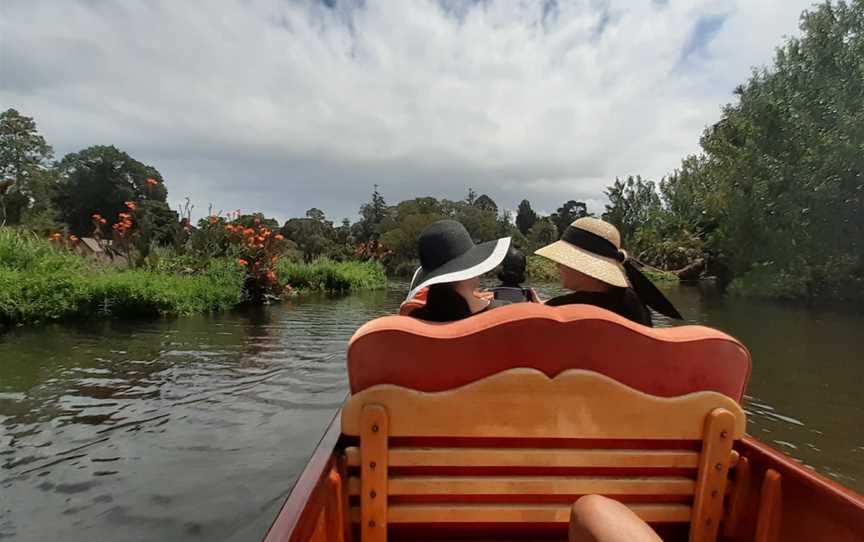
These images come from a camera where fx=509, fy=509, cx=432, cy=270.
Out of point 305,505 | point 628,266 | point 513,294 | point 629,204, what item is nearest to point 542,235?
point 629,204

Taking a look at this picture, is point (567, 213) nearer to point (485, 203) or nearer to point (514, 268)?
point (485, 203)

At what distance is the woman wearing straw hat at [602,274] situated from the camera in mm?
1955

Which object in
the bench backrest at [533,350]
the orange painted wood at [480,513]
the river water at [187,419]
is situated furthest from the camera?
the river water at [187,419]

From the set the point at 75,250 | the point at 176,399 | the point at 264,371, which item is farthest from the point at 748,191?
the point at 75,250

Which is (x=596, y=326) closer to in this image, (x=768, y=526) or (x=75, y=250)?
(x=768, y=526)

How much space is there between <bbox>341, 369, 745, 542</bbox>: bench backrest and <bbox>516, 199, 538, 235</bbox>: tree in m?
67.2

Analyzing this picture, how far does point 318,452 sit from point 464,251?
2.99 ft

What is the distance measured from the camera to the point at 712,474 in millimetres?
1542

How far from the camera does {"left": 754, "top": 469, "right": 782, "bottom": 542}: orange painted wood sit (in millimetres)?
1552

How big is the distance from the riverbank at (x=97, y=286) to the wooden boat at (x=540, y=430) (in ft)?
28.9

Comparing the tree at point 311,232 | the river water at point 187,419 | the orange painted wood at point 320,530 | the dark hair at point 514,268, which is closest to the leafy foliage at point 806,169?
the river water at point 187,419

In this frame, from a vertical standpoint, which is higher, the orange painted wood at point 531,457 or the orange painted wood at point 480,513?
the orange painted wood at point 531,457

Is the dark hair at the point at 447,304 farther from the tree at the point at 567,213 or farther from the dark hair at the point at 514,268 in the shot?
the tree at the point at 567,213

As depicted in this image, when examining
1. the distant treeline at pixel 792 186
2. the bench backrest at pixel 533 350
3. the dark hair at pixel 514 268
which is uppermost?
the distant treeline at pixel 792 186
